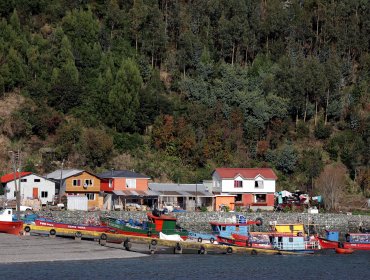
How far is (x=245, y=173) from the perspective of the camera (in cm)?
10581

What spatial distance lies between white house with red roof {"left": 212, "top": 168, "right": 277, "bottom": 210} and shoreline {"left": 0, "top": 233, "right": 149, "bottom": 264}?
125 feet

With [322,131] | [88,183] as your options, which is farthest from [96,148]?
[322,131]

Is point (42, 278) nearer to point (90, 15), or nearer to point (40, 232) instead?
point (40, 232)

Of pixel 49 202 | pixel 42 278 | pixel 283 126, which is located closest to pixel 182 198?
pixel 49 202

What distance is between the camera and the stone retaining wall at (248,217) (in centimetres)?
8556

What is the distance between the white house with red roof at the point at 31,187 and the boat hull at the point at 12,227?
26194mm

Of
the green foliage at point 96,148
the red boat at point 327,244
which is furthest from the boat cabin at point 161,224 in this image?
the green foliage at point 96,148

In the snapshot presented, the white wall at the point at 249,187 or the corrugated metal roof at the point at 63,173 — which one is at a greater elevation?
the corrugated metal roof at the point at 63,173

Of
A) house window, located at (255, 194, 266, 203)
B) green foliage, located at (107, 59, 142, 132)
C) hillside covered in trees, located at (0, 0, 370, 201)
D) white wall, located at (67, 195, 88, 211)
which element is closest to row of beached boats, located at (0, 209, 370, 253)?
white wall, located at (67, 195, 88, 211)

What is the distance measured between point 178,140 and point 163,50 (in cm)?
2405

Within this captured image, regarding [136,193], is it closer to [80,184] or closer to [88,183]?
[88,183]

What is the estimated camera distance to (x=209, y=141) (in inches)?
4412

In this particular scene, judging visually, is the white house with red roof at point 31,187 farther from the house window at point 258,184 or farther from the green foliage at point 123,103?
the house window at point 258,184

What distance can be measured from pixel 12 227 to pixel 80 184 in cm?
2932
